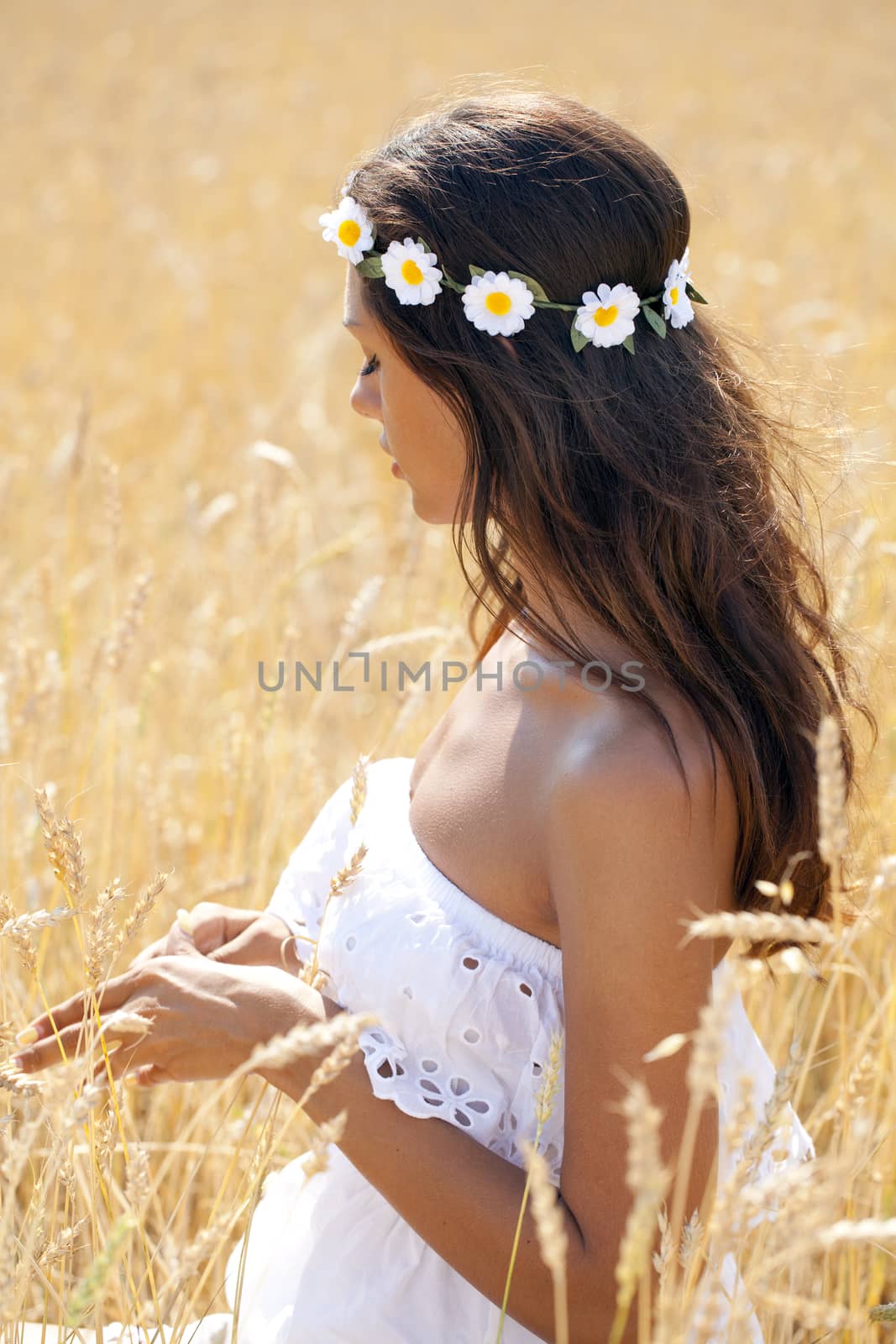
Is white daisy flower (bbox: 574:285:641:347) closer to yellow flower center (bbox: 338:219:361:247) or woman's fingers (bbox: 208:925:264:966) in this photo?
yellow flower center (bbox: 338:219:361:247)

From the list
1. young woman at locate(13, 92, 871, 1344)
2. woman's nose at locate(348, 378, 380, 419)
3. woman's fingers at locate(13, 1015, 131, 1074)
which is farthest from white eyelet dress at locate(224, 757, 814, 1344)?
woman's nose at locate(348, 378, 380, 419)

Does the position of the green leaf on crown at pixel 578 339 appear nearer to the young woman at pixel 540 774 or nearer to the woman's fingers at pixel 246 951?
the young woman at pixel 540 774

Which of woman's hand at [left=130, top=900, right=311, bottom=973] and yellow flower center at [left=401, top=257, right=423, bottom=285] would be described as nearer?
yellow flower center at [left=401, top=257, right=423, bottom=285]

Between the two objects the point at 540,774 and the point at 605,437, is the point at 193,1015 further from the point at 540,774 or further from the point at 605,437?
the point at 605,437

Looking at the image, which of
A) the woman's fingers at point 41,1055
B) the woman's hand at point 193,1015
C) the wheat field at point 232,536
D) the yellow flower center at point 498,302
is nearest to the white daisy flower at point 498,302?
the yellow flower center at point 498,302

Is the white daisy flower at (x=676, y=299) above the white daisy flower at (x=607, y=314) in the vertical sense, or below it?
above

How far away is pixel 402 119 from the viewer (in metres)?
1.62

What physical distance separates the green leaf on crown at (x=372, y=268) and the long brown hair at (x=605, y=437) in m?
0.02

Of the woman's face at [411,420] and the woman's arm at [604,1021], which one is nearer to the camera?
the woman's arm at [604,1021]

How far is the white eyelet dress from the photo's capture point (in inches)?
48.2

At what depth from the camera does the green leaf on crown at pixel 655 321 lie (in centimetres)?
132

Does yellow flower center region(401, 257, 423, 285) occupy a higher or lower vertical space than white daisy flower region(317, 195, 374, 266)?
lower

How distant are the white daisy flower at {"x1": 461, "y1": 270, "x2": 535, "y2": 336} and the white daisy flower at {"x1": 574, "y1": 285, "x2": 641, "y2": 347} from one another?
0.19ft

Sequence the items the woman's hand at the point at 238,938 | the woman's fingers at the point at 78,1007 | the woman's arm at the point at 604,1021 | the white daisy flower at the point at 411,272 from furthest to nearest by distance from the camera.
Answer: the woman's hand at the point at 238,938 → the white daisy flower at the point at 411,272 → the woman's fingers at the point at 78,1007 → the woman's arm at the point at 604,1021
